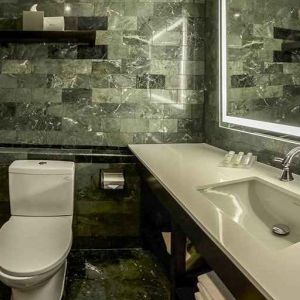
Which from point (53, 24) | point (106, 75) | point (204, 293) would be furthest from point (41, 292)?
point (53, 24)

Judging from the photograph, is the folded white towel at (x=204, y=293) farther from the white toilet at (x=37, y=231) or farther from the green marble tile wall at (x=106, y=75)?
the green marble tile wall at (x=106, y=75)

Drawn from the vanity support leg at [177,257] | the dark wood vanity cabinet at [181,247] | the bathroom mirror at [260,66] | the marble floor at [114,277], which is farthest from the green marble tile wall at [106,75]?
the vanity support leg at [177,257]

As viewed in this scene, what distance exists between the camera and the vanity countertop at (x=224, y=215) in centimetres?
66

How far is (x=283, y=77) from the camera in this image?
66.2 inches

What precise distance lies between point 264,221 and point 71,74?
1922mm

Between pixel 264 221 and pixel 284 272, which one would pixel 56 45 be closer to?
pixel 264 221

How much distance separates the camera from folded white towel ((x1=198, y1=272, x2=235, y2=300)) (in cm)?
117

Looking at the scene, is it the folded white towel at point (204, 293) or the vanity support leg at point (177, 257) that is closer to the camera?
the folded white towel at point (204, 293)

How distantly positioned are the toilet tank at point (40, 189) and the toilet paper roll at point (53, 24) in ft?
3.42

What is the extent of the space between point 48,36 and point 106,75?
20.8 inches

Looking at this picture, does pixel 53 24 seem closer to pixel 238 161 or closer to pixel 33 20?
pixel 33 20

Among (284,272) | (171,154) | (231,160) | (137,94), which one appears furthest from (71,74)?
(284,272)

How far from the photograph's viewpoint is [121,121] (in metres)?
2.66

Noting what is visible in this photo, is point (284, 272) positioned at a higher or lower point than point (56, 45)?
lower
